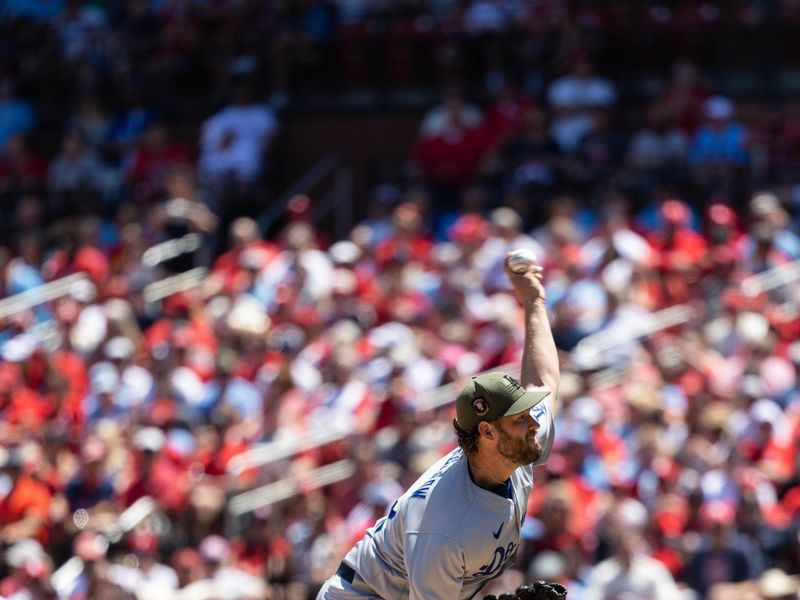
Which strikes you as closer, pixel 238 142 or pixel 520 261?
pixel 520 261

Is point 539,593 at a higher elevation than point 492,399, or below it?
below

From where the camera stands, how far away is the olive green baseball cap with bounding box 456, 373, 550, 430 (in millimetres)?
5285

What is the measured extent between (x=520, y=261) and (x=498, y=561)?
1213 millimetres

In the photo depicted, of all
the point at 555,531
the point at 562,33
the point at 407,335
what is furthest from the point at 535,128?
the point at 555,531

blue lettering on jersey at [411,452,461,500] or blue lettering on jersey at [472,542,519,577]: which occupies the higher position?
blue lettering on jersey at [411,452,461,500]

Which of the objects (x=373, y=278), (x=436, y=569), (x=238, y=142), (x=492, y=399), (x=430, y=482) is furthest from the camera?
(x=238, y=142)

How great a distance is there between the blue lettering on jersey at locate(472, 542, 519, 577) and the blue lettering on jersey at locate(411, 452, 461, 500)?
30 centimetres

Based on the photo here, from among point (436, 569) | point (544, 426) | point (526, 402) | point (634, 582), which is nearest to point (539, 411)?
point (544, 426)

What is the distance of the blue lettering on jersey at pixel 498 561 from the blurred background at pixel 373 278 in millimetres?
4031

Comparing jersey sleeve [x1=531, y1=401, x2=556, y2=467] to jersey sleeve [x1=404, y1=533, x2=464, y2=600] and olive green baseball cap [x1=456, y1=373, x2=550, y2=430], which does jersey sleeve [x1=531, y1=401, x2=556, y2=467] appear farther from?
jersey sleeve [x1=404, y1=533, x2=464, y2=600]

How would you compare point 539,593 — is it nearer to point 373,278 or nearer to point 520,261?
point 520,261

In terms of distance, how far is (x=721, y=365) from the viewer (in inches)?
433

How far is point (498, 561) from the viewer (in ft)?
17.6

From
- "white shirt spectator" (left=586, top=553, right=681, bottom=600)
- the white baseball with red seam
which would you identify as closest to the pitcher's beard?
the white baseball with red seam
